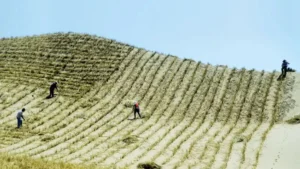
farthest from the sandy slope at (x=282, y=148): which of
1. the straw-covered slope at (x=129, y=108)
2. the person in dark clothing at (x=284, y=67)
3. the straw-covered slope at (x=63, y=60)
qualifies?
the straw-covered slope at (x=63, y=60)

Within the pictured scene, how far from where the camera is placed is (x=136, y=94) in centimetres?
3419

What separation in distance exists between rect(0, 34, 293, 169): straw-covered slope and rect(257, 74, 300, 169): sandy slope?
0.52m

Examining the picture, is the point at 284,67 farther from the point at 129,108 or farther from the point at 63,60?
the point at 63,60

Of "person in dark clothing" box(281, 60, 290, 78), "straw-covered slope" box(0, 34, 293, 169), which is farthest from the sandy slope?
"person in dark clothing" box(281, 60, 290, 78)

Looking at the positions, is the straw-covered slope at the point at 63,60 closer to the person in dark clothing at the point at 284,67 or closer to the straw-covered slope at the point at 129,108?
the straw-covered slope at the point at 129,108

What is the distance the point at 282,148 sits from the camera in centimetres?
2266

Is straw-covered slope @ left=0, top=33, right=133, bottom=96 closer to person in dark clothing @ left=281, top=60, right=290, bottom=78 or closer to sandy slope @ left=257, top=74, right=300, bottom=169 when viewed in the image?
person in dark clothing @ left=281, top=60, right=290, bottom=78

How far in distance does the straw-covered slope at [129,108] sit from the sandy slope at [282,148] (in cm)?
52

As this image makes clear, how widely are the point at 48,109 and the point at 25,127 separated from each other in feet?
13.0

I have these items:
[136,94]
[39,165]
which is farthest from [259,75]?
[39,165]

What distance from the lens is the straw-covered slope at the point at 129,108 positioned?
2286 centimetres

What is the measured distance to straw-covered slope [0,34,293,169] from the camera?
75.0ft

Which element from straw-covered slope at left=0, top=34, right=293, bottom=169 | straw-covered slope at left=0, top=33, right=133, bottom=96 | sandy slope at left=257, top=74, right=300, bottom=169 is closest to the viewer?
sandy slope at left=257, top=74, right=300, bottom=169

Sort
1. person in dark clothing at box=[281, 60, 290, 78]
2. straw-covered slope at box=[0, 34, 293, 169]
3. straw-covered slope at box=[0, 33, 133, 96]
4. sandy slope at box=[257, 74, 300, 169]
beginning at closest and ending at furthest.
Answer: sandy slope at box=[257, 74, 300, 169]
straw-covered slope at box=[0, 34, 293, 169]
person in dark clothing at box=[281, 60, 290, 78]
straw-covered slope at box=[0, 33, 133, 96]
